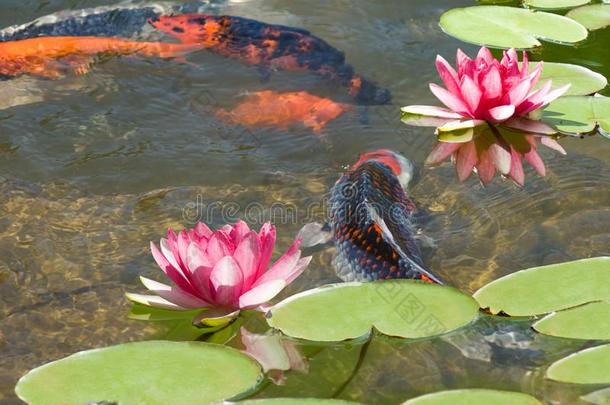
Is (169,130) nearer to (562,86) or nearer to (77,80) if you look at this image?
(77,80)

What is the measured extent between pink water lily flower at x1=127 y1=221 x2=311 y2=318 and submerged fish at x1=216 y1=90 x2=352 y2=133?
1275 mm

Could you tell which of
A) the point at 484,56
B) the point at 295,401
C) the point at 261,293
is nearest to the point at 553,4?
the point at 484,56

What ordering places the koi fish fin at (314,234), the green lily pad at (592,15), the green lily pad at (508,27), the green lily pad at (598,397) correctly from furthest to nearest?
1. the green lily pad at (592,15)
2. the green lily pad at (508,27)
3. the koi fish fin at (314,234)
4. the green lily pad at (598,397)

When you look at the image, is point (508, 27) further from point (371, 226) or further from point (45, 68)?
A: point (45, 68)

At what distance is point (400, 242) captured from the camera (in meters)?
2.45

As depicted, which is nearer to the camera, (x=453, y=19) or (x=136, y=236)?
(x=136, y=236)

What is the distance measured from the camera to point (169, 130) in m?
3.35

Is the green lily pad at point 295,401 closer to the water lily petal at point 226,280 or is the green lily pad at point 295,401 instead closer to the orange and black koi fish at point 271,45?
the water lily petal at point 226,280

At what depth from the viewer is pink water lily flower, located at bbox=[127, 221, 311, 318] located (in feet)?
6.71

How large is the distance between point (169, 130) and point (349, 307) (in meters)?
1.50

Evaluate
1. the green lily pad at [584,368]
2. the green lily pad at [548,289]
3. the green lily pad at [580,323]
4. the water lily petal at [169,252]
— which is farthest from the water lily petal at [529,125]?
the water lily petal at [169,252]

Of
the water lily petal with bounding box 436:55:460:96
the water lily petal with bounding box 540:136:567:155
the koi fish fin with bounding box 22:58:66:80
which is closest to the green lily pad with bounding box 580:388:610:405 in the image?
the water lily petal with bounding box 540:136:567:155

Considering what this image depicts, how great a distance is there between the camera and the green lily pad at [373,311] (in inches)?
80.3

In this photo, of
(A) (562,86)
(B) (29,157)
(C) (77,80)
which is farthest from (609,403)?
(C) (77,80)
